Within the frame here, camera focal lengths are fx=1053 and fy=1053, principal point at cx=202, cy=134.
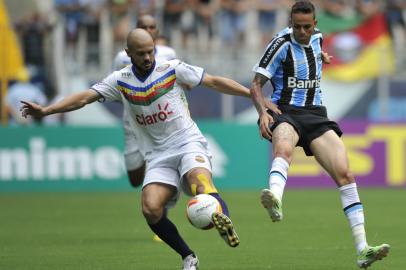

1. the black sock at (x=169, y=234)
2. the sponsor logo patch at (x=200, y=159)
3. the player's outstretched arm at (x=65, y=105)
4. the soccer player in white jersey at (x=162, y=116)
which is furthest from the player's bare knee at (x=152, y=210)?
the player's outstretched arm at (x=65, y=105)

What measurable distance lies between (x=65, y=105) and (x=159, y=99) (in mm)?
897

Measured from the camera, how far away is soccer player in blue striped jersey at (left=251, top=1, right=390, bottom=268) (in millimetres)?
9867

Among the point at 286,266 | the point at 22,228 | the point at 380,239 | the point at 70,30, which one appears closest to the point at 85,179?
the point at 70,30

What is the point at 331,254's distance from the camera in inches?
438

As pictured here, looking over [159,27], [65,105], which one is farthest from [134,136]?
[159,27]

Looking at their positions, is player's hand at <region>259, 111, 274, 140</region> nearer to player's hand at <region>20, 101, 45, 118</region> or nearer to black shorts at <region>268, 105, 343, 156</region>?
black shorts at <region>268, 105, 343, 156</region>

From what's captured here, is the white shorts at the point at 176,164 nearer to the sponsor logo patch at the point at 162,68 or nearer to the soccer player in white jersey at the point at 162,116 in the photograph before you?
the soccer player in white jersey at the point at 162,116

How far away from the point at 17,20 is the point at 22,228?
9.96 metres

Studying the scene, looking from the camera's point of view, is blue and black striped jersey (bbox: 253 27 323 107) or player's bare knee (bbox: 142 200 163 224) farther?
blue and black striped jersey (bbox: 253 27 323 107)

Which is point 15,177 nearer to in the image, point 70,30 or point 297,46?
point 70,30

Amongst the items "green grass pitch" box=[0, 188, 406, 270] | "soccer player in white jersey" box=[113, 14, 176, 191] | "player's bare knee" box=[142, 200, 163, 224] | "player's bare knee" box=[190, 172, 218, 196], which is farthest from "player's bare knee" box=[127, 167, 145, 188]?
"player's bare knee" box=[190, 172, 218, 196]

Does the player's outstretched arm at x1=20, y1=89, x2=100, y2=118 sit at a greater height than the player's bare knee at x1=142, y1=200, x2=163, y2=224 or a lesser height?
greater

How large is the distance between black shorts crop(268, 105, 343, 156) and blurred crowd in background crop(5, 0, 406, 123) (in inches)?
527

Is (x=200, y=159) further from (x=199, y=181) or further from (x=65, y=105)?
(x=65, y=105)
